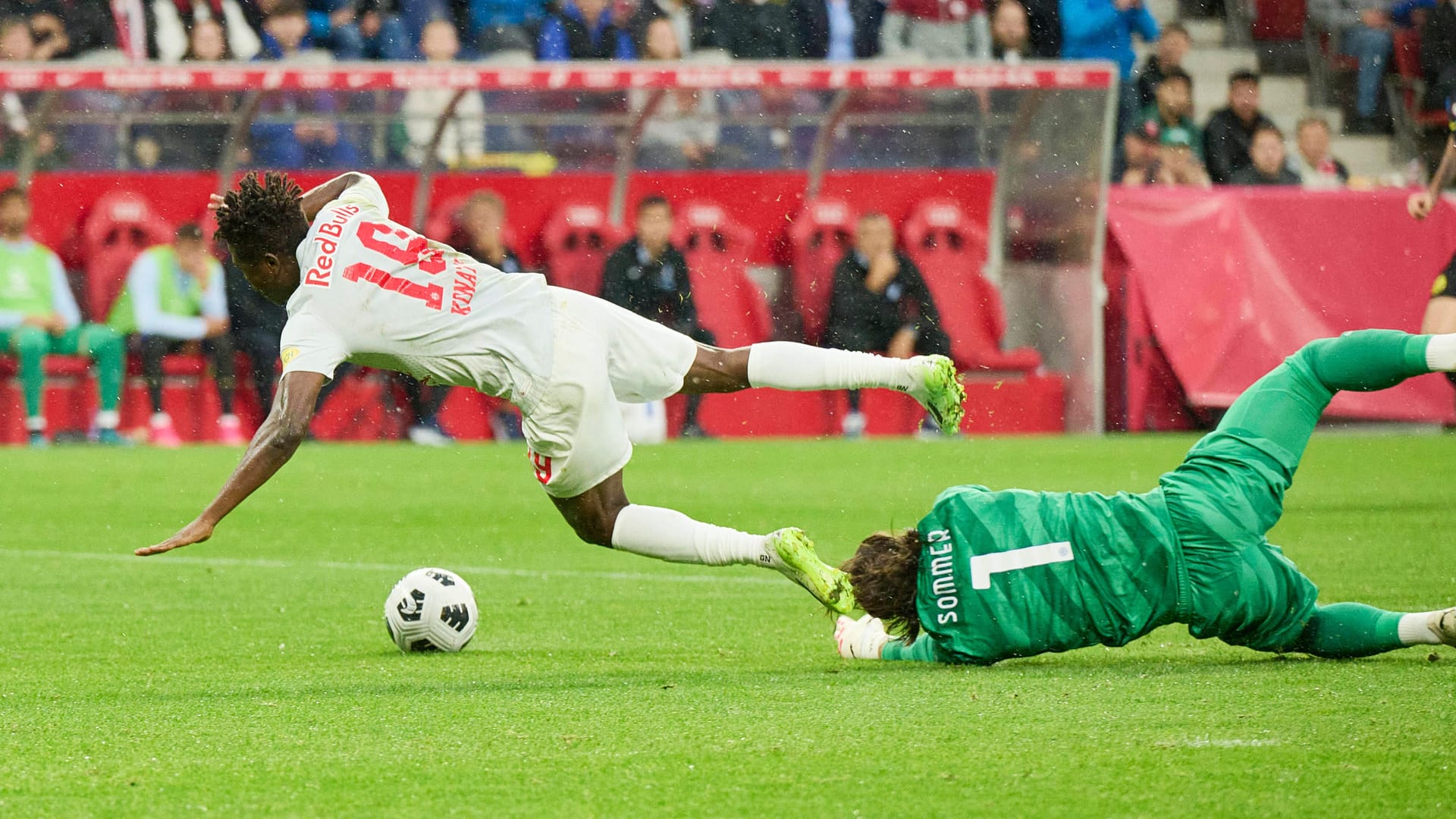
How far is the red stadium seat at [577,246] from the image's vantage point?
15.9m

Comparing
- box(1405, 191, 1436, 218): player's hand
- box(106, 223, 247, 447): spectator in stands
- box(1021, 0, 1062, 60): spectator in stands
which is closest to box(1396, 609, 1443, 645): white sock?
box(1405, 191, 1436, 218): player's hand

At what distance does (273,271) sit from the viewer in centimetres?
599

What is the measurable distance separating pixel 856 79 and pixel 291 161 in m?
4.58

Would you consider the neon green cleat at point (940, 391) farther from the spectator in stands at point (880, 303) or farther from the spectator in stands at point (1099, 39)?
the spectator in stands at point (1099, 39)

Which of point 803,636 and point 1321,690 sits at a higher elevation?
point 1321,690

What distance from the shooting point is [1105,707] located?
16.2 feet

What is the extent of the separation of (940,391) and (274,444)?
6.65 ft

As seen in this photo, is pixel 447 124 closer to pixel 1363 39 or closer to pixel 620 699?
pixel 1363 39

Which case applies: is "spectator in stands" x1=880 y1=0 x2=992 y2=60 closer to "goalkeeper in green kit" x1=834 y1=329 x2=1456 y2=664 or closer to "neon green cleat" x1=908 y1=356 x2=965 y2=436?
"neon green cleat" x1=908 y1=356 x2=965 y2=436

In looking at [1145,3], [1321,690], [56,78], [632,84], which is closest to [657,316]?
[632,84]

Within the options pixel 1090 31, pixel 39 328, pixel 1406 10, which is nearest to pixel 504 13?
pixel 39 328

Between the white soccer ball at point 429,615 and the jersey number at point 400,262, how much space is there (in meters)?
0.96

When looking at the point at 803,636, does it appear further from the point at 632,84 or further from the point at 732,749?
the point at 632,84

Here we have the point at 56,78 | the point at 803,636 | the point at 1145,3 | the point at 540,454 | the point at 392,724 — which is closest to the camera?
the point at 392,724
